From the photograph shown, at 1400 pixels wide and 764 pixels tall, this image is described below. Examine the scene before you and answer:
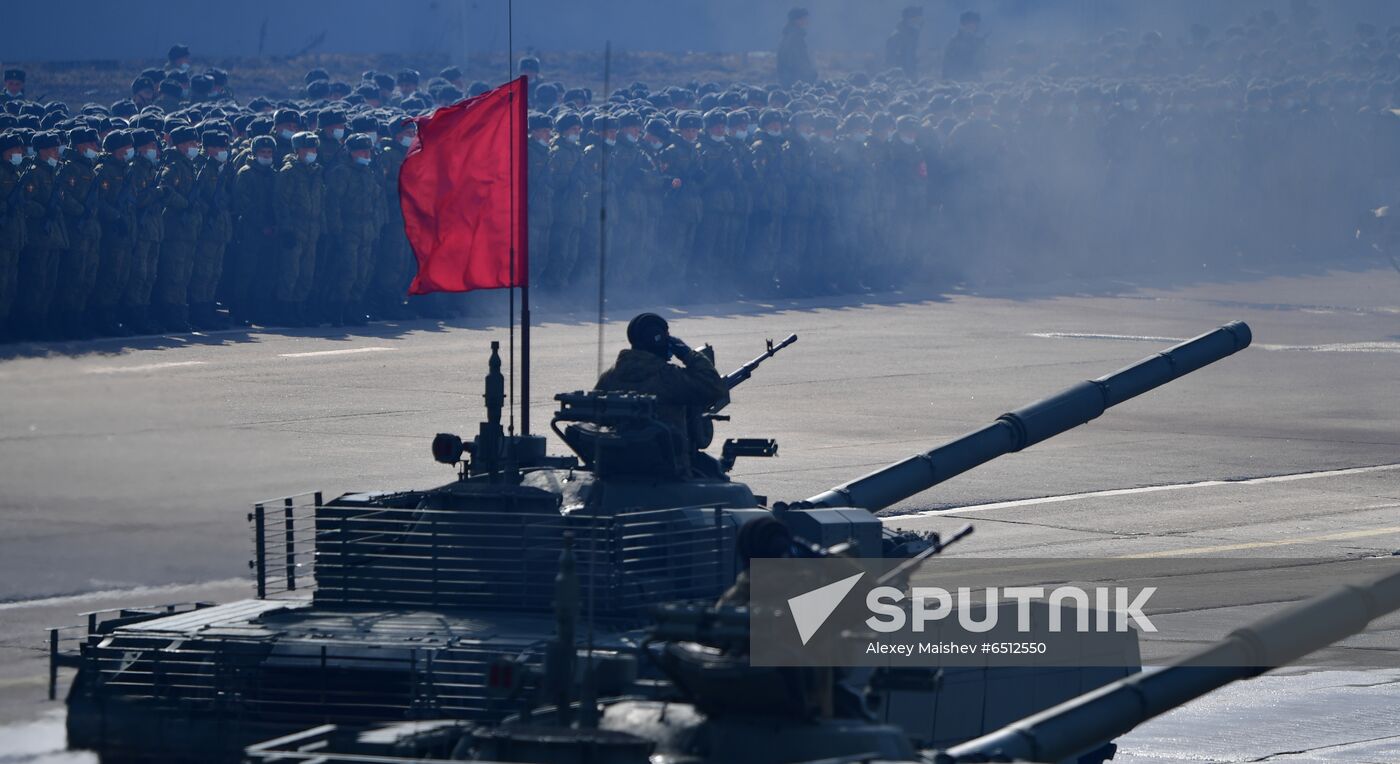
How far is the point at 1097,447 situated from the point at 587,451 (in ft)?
43.3

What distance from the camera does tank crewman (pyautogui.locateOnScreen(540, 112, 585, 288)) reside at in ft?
109

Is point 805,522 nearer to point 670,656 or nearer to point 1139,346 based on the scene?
point 670,656

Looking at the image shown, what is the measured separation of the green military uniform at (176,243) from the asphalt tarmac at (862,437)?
82 cm

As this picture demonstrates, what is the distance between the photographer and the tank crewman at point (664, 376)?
11953mm

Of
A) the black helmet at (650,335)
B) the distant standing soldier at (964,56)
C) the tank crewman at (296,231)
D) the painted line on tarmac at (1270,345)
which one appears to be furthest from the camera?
the distant standing soldier at (964,56)

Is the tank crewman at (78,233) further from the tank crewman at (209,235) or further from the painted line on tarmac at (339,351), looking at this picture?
the painted line on tarmac at (339,351)

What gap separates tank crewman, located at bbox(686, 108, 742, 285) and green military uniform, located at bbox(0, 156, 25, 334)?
13044mm

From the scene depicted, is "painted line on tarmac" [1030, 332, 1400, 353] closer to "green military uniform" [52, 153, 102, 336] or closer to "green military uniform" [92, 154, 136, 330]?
"green military uniform" [92, 154, 136, 330]

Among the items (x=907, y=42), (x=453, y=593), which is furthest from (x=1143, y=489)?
(x=907, y=42)

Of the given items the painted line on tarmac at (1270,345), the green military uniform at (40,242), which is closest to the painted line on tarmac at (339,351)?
the green military uniform at (40,242)

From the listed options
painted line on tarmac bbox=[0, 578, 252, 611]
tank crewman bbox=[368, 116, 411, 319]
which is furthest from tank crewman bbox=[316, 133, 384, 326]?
painted line on tarmac bbox=[0, 578, 252, 611]

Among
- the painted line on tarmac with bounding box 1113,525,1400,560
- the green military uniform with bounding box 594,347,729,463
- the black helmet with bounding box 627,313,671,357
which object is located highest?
the black helmet with bounding box 627,313,671,357

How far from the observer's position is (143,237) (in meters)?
26.8

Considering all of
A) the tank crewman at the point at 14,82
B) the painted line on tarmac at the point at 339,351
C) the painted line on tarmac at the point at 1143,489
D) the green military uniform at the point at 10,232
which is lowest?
the painted line on tarmac at the point at 1143,489
